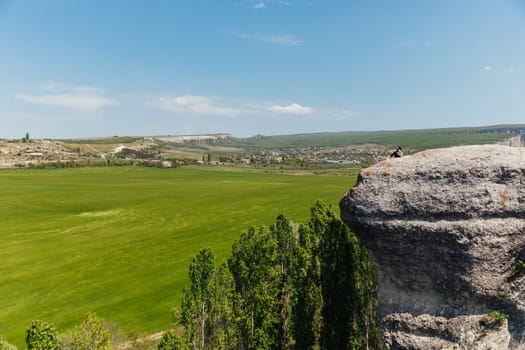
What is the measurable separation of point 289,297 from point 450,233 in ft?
72.3

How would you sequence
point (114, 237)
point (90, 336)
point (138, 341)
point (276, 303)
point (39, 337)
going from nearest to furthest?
point (39, 337)
point (90, 336)
point (276, 303)
point (138, 341)
point (114, 237)

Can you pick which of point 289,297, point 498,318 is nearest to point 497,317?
point 498,318

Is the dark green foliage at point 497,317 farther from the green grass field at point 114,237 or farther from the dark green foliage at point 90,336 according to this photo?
the green grass field at point 114,237

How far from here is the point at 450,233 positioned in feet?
40.9

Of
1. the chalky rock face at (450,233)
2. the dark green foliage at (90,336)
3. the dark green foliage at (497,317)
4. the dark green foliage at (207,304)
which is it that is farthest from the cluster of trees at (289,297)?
the dark green foliage at (90,336)

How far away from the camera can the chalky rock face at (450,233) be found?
12164 mm

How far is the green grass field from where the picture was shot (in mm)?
47031

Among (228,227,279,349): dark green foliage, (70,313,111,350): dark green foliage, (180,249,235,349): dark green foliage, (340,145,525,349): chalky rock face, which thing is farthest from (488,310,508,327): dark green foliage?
(70,313,111,350): dark green foliage

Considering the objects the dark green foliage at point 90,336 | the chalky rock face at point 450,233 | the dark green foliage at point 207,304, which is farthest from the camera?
the dark green foliage at point 207,304

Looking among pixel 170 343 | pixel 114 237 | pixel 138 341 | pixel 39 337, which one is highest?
pixel 39 337

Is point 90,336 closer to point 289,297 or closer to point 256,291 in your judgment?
point 256,291

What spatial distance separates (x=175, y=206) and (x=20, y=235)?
48616 millimetres

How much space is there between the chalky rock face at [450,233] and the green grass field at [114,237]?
121ft

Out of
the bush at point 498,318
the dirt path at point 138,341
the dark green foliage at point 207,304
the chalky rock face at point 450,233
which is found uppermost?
the chalky rock face at point 450,233
